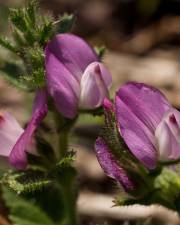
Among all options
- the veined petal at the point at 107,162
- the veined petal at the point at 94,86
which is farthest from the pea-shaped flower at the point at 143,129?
the veined petal at the point at 94,86

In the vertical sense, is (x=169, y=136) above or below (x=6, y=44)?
below

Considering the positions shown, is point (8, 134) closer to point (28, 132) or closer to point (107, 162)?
point (28, 132)

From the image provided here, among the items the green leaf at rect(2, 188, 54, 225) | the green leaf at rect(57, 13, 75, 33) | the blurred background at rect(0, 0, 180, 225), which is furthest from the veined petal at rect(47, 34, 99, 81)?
the blurred background at rect(0, 0, 180, 225)

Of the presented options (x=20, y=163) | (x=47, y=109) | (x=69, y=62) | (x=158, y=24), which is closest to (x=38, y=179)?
(x=20, y=163)

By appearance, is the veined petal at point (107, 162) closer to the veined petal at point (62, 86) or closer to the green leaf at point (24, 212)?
the veined petal at point (62, 86)

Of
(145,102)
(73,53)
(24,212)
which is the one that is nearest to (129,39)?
(24,212)

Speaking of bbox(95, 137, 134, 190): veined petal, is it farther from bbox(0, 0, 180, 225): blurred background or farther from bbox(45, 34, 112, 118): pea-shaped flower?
bbox(0, 0, 180, 225): blurred background
